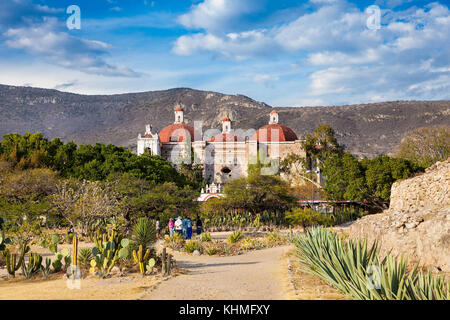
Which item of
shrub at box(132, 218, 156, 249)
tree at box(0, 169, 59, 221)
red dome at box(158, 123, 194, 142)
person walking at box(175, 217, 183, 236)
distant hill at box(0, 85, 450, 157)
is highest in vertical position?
distant hill at box(0, 85, 450, 157)

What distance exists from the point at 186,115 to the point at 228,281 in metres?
131

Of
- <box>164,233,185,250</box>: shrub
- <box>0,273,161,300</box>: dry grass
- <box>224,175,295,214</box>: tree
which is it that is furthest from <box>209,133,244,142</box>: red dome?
<box>0,273,161,300</box>: dry grass

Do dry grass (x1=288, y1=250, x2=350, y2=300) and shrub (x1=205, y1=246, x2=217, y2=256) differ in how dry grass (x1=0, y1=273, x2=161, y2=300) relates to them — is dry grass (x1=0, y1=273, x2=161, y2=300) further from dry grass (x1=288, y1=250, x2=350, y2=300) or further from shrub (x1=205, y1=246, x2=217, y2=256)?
shrub (x1=205, y1=246, x2=217, y2=256)

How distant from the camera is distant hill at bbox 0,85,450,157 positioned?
9925 cm

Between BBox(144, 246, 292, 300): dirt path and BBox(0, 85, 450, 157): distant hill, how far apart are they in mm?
76968

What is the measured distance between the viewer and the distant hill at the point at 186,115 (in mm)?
99250

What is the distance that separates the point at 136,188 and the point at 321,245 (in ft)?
49.2

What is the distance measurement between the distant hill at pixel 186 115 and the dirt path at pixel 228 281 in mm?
76968

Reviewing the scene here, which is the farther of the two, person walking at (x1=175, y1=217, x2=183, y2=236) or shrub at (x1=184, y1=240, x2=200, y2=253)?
person walking at (x1=175, y1=217, x2=183, y2=236)

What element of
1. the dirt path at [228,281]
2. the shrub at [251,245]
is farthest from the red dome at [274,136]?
the dirt path at [228,281]

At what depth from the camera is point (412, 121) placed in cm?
9875

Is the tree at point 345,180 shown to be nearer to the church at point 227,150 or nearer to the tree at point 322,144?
the tree at point 322,144
